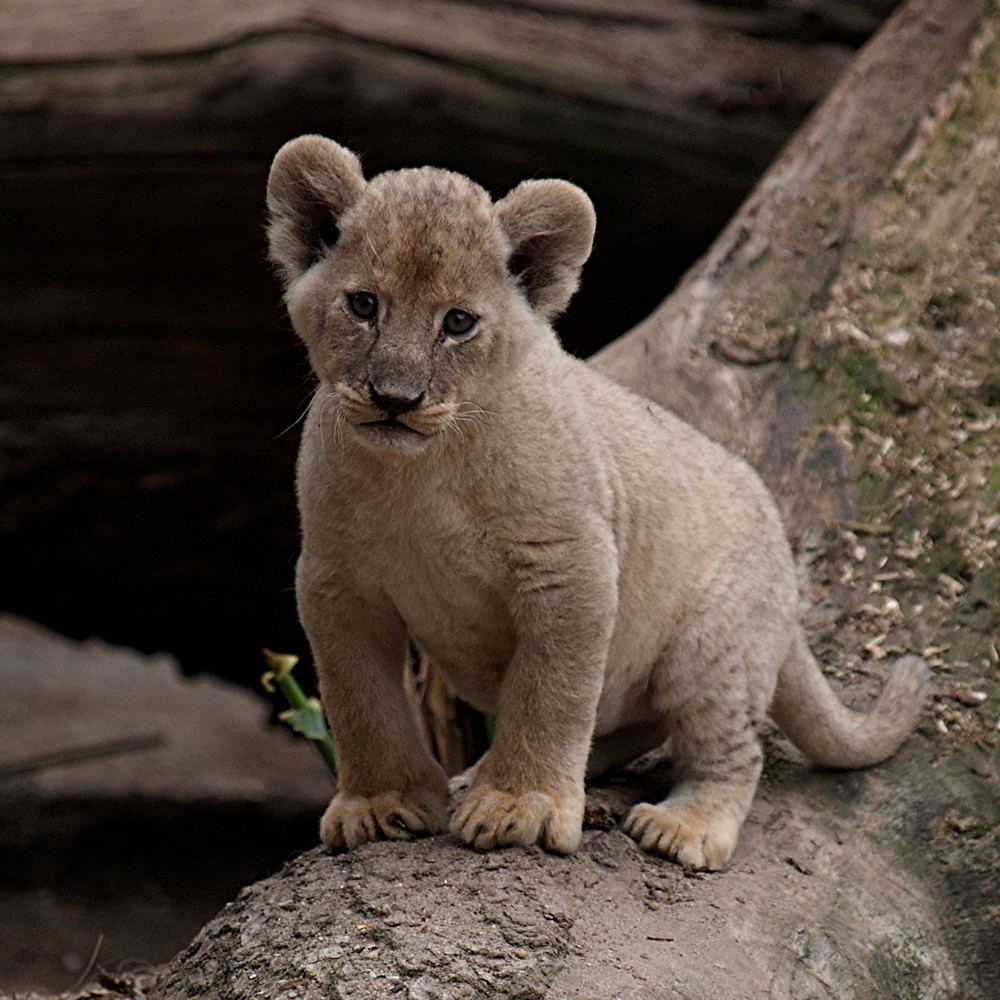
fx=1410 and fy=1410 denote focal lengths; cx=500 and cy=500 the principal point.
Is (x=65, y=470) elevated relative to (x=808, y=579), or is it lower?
lower

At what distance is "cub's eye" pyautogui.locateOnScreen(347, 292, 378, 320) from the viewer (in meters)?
4.08

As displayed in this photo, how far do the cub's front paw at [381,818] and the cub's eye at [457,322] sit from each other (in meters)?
1.55

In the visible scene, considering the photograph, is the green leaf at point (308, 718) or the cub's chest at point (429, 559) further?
the green leaf at point (308, 718)

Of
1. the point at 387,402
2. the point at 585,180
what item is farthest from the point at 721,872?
the point at 585,180

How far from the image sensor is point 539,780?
175 inches

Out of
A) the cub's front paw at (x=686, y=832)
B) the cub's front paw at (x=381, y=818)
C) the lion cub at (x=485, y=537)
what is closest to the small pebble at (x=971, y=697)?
the lion cub at (x=485, y=537)

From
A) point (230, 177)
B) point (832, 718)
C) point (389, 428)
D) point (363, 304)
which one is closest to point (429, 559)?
point (389, 428)

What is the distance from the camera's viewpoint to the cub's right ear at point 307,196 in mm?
4293

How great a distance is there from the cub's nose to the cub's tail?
195cm

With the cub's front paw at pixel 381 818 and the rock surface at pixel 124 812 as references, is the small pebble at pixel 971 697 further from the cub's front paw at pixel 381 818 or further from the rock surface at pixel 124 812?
the rock surface at pixel 124 812

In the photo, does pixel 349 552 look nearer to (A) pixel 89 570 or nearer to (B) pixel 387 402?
(B) pixel 387 402

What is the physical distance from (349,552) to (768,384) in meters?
3.02

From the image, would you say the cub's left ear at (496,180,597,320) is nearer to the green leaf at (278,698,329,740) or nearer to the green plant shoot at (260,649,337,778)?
the green plant shoot at (260,649,337,778)

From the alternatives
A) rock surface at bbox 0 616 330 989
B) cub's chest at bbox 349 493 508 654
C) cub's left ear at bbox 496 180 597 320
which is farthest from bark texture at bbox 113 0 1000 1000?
rock surface at bbox 0 616 330 989
